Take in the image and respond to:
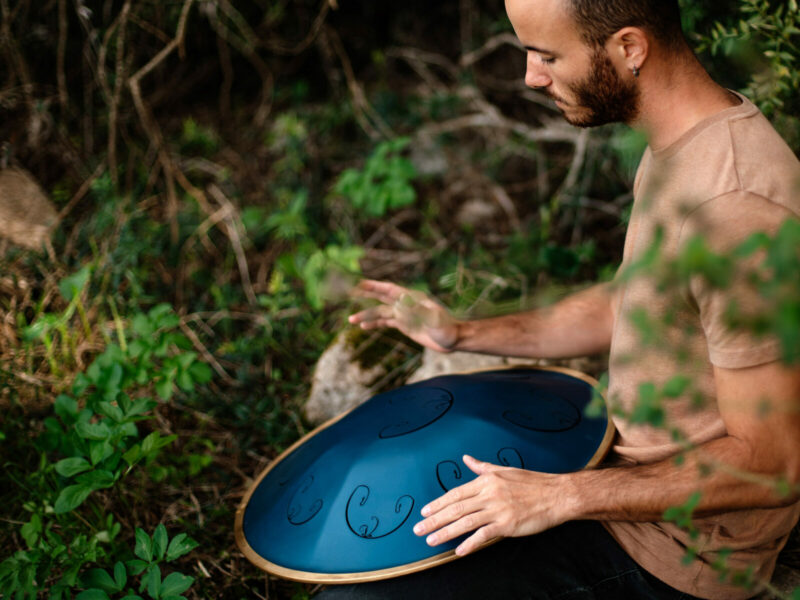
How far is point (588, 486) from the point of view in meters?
1.27

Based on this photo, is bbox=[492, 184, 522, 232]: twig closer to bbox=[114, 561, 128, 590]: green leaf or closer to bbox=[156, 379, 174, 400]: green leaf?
bbox=[156, 379, 174, 400]: green leaf

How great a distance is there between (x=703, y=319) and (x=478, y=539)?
0.62 metres

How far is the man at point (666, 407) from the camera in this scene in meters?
1.11

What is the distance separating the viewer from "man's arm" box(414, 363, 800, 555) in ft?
3.62

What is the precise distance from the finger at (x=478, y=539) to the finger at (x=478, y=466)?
0.11 m

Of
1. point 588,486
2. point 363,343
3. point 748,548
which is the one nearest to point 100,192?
point 363,343

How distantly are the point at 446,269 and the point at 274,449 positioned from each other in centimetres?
119

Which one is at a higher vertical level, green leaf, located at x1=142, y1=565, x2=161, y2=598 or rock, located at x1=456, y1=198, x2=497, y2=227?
green leaf, located at x1=142, y1=565, x2=161, y2=598

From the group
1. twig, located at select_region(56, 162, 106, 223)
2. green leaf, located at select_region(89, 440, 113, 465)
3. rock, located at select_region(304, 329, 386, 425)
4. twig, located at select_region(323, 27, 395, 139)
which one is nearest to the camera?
green leaf, located at select_region(89, 440, 113, 465)

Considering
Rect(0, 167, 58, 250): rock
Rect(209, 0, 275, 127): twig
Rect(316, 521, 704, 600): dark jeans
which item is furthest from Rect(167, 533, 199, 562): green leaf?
Rect(209, 0, 275, 127): twig

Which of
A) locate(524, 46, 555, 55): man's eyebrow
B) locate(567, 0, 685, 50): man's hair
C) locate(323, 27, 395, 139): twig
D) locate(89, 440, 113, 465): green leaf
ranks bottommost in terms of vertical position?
locate(89, 440, 113, 465): green leaf

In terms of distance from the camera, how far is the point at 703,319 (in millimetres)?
1140

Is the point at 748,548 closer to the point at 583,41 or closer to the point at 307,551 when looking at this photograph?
the point at 307,551

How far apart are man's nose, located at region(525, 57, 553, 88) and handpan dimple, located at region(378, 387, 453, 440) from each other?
81 cm
